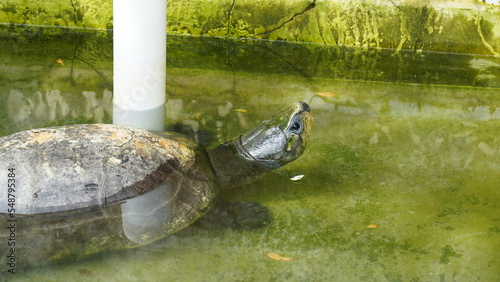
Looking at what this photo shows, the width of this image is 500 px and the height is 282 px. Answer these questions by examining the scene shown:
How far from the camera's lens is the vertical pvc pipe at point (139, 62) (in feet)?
14.2

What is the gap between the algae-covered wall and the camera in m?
6.83

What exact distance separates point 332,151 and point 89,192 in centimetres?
195

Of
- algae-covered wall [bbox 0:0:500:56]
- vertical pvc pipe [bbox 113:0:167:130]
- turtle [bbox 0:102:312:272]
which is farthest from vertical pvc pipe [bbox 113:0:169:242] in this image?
algae-covered wall [bbox 0:0:500:56]

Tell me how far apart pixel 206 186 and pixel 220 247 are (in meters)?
0.47

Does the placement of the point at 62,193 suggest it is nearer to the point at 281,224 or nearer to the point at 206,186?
the point at 206,186

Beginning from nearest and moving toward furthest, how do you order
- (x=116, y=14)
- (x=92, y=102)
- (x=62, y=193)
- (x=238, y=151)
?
(x=62, y=193) → (x=238, y=151) → (x=116, y=14) → (x=92, y=102)

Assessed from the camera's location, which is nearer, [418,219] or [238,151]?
[418,219]

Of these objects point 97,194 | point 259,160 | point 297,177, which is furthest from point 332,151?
point 97,194

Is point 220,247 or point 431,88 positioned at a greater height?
→ point 431,88

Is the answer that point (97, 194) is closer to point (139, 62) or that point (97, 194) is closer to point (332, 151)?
point (139, 62)

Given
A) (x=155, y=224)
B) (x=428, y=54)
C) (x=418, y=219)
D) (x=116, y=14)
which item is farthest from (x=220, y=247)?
(x=428, y=54)

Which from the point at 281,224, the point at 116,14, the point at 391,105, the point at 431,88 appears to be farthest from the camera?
the point at 431,88

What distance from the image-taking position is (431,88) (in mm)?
5824

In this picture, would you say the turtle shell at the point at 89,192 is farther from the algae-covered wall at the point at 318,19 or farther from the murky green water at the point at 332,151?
the algae-covered wall at the point at 318,19
